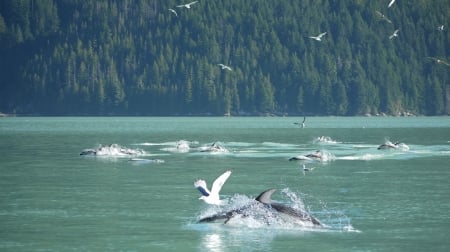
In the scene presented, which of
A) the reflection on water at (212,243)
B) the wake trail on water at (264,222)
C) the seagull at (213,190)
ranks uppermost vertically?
the seagull at (213,190)

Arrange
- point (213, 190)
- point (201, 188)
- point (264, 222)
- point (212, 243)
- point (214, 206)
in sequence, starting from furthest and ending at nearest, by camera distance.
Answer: point (214, 206), point (201, 188), point (213, 190), point (264, 222), point (212, 243)

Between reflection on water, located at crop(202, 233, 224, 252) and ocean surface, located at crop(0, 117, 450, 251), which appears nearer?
reflection on water, located at crop(202, 233, 224, 252)

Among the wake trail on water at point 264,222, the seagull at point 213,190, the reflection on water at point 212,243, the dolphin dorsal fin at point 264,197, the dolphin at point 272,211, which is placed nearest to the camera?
the reflection on water at point 212,243

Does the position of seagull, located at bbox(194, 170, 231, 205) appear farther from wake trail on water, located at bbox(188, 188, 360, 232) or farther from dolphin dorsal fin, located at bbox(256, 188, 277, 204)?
dolphin dorsal fin, located at bbox(256, 188, 277, 204)

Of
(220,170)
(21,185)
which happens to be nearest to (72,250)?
(21,185)

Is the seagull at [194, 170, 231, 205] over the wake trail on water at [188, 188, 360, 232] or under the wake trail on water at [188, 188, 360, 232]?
over

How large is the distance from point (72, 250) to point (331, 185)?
19490mm

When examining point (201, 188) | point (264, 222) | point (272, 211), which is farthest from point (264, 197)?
point (201, 188)

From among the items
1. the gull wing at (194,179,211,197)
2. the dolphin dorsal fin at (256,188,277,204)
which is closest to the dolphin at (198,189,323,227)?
the dolphin dorsal fin at (256,188,277,204)

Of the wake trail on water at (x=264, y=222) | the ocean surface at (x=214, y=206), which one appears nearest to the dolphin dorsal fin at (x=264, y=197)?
the wake trail on water at (x=264, y=222)

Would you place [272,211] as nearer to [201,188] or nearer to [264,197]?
[264,197]

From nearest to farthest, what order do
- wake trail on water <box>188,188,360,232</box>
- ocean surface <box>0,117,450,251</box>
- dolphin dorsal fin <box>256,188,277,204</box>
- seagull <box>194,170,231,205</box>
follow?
ocean surface <box>0,117,450,251</box>
dolphin dorsal fin <box>256,188,277,204</box>
wake trail on water <box>188,188,360,232</box>
seagull <box>194,170,231,205</box>

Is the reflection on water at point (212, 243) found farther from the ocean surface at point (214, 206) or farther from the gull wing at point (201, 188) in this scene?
the gull wing at point (201, 188)

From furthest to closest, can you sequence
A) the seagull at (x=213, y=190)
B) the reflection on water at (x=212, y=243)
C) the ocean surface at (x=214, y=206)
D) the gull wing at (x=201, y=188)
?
the gull wing at (x=201, y=188) → the seagull at (x=213, y=190) → the ocean surface at (x=214, y=206) → the reflection on water at (x=212, y=243)
